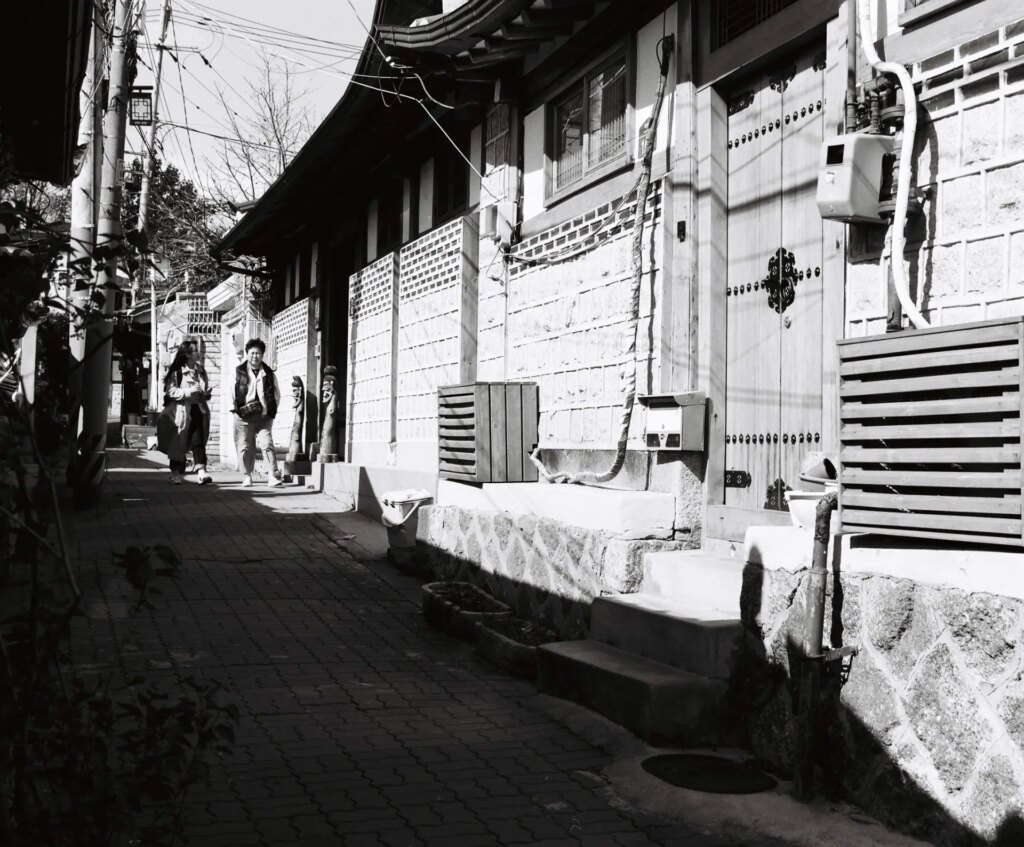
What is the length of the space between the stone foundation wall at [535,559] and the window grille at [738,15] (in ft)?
10.2

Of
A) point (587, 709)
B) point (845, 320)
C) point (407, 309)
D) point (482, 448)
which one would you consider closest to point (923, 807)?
point (587, 709)

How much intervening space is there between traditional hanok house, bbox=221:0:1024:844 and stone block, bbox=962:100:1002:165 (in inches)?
0.6

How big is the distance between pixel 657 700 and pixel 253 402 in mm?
11621

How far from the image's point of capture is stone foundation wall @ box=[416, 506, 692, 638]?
7.07 m

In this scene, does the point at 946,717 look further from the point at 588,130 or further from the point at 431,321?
the point at 431,321

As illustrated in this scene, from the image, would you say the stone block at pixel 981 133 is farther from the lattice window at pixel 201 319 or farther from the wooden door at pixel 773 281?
the lattice window at pixel 201 319

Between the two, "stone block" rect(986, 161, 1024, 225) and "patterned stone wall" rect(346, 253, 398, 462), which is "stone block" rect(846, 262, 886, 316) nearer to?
"stone block" rect(986, 161, 1024, 225)

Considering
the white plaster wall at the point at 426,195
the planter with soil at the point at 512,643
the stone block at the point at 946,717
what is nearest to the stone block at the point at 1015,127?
the stone block at the point at 946,717

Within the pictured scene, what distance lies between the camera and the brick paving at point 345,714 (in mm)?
4504

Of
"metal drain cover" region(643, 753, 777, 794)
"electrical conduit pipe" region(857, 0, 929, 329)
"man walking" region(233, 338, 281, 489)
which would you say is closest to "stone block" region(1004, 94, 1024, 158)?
"electrical conduit pipe" region(857, 0, 929, 329)

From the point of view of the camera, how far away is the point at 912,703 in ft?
14.6

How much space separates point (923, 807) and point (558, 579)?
376 centimetres

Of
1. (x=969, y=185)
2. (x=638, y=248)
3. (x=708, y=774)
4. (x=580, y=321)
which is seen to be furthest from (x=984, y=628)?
(x=580, y=321)

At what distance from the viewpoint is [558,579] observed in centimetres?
786
